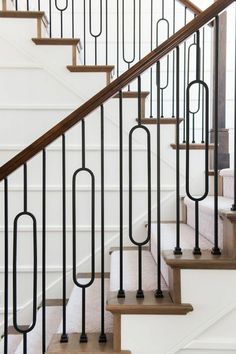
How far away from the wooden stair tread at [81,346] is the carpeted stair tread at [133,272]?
0.29m

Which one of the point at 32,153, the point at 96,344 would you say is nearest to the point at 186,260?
the point at 96,344

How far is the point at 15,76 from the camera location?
315 cm

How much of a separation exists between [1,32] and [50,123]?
0.85m

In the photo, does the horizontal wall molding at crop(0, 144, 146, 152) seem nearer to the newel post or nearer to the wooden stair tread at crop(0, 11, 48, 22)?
the wooden stair tread at crop(0, 11, 48, 22)

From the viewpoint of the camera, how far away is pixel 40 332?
2.37 metres

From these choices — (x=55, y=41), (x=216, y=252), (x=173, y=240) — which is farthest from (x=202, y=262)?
(x=55, y=41)

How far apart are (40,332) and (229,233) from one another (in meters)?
1.35

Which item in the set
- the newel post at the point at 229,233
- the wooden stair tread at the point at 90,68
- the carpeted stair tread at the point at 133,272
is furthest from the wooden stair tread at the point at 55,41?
the newel post at the point at 229,233

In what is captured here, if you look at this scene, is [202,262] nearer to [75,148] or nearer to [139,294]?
[139,294]

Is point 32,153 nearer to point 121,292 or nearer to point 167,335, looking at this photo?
point 121,292

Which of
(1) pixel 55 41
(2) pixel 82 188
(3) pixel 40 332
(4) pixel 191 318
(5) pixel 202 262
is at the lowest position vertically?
(3) pixel 40 332

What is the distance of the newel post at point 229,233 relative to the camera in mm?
1699

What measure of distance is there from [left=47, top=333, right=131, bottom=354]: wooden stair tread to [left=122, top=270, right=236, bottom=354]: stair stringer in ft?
0.36

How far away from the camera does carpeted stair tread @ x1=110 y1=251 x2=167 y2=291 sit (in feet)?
6.53
